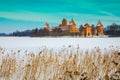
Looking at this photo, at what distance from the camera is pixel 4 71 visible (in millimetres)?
→ 4289

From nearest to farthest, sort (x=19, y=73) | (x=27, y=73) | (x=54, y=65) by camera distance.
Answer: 1. (x=27, y=73)
2. (x=19, y=73)
3. (x=54, y=65)

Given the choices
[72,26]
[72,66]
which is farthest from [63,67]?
[72,26]

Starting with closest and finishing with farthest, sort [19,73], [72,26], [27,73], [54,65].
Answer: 1. [27,73]
2. [19,73]
3. [54,65]
4. [72,26]

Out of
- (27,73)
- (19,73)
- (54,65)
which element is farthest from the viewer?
(54,65)

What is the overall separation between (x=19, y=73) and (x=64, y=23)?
147ft

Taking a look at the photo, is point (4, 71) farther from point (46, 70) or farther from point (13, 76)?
point (46, 70)

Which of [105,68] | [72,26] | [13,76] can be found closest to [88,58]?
[105,68]

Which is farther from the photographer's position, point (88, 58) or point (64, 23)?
point (64, 23)

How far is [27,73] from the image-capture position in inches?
160

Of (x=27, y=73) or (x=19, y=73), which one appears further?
(x=19, y=73)

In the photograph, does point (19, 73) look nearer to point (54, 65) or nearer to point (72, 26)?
point (54, 65)

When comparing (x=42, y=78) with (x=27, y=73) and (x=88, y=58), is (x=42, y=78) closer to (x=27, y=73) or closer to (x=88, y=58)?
(x=27, y=73)

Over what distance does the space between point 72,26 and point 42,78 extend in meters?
42.6

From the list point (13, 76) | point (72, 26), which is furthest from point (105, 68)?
point (72, 26)
